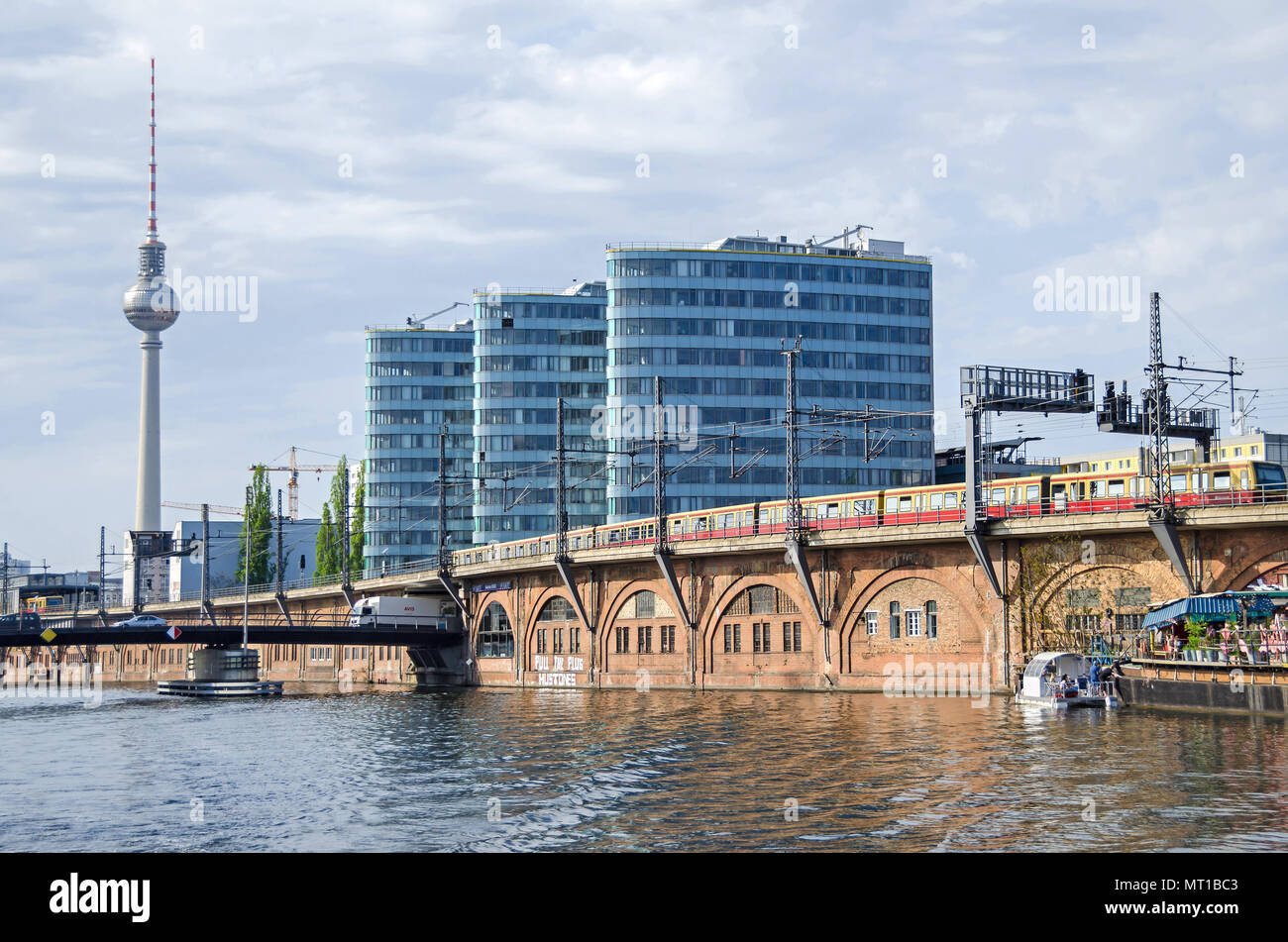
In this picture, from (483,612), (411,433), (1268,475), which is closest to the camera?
(1268,475)

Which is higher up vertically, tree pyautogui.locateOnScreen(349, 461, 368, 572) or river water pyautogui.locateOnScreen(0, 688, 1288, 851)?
tree pyautogui.locateOnScreen(349, 461, 368, 572)

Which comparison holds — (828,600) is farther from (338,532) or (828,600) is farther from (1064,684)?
(338,532)

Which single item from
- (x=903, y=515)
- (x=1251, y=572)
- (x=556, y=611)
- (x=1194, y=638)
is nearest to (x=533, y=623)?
(x=556, y=611)

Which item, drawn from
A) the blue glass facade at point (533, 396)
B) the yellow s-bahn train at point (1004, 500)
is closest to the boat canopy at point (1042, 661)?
the yellow s-bahn train at point (1004, 500)

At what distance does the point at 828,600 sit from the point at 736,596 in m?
8.08

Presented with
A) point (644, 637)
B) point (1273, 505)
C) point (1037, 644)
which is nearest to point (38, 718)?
point (644, 637)

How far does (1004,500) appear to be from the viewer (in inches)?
2820

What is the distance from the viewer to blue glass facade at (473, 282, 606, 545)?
152125 millimetres

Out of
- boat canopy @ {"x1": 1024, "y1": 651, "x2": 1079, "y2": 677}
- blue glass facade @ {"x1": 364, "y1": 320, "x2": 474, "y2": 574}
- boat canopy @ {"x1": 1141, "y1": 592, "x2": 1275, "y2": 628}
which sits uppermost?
blue glass facade @ {"x1": 364, "y1": 320, "x2": 474, "y2": 574}

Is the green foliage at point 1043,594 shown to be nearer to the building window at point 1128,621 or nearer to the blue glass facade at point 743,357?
the building window at point 1128,621

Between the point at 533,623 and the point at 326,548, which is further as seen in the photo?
the point at 326,548

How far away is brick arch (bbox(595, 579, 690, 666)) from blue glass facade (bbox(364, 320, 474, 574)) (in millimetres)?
70719

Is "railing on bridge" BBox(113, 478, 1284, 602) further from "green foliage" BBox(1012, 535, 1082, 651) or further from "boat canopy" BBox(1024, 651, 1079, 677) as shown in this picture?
"boat canopy" BBox(1024, 651, 1079, 677)

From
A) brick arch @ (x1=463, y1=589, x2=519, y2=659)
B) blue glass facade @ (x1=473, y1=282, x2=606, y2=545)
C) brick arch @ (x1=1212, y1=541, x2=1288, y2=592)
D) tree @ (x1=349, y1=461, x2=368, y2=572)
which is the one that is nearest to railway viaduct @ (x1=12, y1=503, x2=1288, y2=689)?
brick arch @ (x1=1212, y1=541, x2=1288, y2=592)
